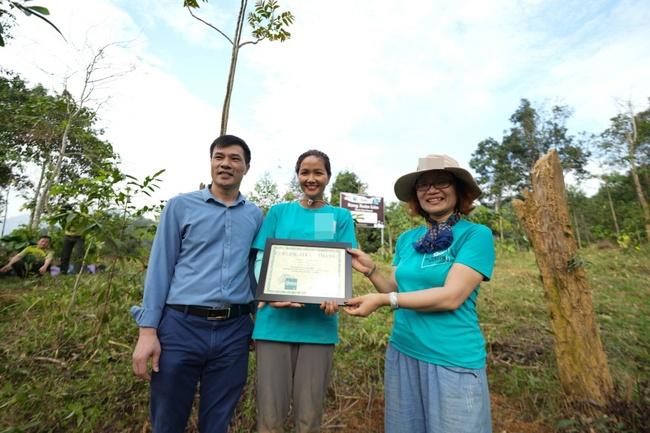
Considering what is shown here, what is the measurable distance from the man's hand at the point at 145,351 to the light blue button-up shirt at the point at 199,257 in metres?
0.06

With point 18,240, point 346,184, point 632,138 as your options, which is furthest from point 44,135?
point 632,138

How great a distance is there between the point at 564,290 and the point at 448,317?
1969mm

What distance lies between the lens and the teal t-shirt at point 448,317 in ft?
5.25

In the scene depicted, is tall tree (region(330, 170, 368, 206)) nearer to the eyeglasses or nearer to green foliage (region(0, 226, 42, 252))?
green foliage (region(0, 226, 42, 252))

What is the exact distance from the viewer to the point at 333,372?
357cm

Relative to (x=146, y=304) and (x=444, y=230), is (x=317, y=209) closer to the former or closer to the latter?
(x=444, y=230)

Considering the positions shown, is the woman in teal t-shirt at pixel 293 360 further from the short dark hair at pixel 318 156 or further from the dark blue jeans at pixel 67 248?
the dark blue jeans at pixel 67 248

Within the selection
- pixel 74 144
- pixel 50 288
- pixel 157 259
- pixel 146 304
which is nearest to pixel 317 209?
pixel 157 259

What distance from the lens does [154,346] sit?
5.89ft

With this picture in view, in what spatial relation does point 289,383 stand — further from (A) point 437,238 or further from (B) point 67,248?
A: (B) point 67,248

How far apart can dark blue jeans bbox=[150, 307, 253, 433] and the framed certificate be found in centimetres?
39

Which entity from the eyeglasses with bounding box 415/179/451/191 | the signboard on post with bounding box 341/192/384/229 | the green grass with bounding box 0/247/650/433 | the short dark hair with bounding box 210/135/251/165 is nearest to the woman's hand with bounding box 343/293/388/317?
the eyeglasses with bounding box 415/179/451/191

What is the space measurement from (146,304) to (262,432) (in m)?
1.02

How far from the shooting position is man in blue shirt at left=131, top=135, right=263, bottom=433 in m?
1.81
